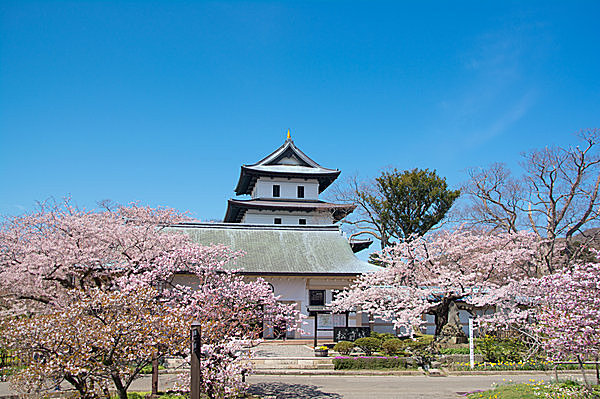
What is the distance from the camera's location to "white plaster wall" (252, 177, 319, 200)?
132ft

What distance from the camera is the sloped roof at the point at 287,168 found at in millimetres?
39719

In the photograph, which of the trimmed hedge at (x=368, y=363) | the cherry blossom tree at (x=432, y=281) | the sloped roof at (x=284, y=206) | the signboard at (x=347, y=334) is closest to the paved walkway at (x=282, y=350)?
the signboard at (x=347, y=334)

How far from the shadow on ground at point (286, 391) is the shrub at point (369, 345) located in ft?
18.4

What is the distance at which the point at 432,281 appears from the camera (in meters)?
21.4

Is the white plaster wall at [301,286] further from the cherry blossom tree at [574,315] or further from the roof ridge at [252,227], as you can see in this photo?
the cherry blossom tree at [574,315]

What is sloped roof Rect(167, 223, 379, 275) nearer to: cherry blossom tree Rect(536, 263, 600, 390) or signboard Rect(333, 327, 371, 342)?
signboard Rect(333, 327, 371, 342)

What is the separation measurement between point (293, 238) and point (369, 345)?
37.6 feet

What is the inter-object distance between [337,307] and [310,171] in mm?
19072

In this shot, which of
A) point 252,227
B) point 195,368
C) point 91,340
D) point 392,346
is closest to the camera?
point 195,368

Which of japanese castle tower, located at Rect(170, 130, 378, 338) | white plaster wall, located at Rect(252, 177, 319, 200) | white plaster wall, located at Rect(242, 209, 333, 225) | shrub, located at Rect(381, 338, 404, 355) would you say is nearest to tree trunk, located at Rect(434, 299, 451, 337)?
shrub, located at Rect(381, 338, 404, 355)

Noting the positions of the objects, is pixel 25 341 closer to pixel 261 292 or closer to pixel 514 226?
pixel 261 292

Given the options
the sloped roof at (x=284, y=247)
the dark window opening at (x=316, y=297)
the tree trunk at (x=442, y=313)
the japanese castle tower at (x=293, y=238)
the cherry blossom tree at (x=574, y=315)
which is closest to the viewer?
the cherry blossom tree at (x=574, y=315)

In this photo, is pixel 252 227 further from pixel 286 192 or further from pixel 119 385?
pixel 119 385

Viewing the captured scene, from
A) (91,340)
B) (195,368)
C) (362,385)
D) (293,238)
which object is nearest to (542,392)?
(362,385)
